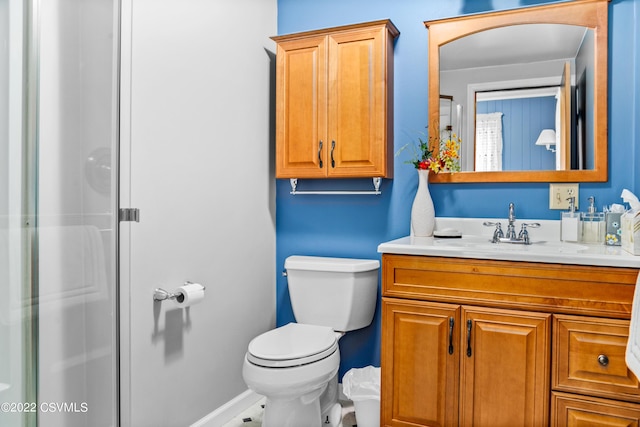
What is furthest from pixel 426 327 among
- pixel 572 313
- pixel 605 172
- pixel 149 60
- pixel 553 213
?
pixel 149 60

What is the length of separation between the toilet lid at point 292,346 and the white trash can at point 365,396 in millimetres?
288

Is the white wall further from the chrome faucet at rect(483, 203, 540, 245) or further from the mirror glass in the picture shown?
the chrome faucet at rect(483, 203, 540, 245)

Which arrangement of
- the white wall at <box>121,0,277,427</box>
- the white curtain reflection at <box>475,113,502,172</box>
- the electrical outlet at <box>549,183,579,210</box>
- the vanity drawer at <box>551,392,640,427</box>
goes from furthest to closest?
the white curtain reflection at <box>475,113,502,172</box> → the electrical outlet at <box>549,183,579,210</box> → the white wall at <box>121,0,277,427</box> → the vanity drawer at <box>551,392,640,427</box>

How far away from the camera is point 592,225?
1.97 m

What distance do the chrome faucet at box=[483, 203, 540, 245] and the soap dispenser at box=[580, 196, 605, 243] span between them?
7.4 inches

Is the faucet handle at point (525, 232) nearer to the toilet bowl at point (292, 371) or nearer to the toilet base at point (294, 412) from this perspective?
the toilet bowl at point (292, 371)

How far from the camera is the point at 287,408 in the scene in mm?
1938

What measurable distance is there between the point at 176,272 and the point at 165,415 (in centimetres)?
58

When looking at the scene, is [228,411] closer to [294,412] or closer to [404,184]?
[294,412]

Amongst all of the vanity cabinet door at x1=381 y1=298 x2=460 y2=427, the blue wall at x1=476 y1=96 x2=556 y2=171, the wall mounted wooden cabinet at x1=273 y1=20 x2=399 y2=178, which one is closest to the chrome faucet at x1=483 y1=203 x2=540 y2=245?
the blue wall at x1=476 y1=96 x2=556 y2=171

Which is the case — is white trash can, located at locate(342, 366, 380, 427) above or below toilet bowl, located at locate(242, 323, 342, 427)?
below

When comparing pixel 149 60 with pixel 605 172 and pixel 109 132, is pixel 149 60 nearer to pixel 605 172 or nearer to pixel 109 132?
pixel 109 132

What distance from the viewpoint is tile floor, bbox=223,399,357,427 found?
2230mm

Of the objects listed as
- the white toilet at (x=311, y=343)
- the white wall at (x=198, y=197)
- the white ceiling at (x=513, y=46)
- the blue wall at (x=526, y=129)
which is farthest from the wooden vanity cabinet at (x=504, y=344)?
the white ceiling at (x=513, y=46)
